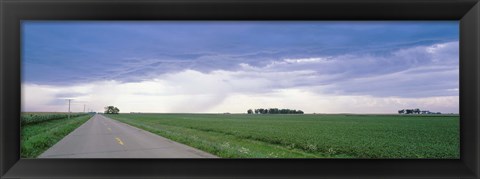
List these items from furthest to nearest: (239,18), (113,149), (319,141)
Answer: (319,141), (113,149), (239,18)

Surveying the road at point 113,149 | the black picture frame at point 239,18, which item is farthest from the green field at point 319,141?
the road at point 113,149

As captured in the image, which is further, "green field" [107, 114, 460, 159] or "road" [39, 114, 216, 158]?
"green field" [107, 114, 460, 159]

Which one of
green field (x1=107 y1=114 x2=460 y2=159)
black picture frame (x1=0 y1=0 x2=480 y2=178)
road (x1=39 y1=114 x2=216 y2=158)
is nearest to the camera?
black picture frame (x1=0 y1=0 x2=480 y2=178)

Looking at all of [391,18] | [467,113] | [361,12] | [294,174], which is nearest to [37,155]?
[294,174]

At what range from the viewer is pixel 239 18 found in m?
2.48

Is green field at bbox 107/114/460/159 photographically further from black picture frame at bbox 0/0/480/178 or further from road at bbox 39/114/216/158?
road at bbox 39/114/216/158

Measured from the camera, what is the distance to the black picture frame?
237 cm

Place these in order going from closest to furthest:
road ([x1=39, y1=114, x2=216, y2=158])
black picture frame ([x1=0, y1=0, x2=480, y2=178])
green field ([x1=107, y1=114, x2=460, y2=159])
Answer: black picture frame ([x1=0, y1=0, x2=480, y2=178]) < road ([x1=39, y1=114, x2=216, y2=158]) < green field ([x1=107, y1=114, x2=460, y2=159])

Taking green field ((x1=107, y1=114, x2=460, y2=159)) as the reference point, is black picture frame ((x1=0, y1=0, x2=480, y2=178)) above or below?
above

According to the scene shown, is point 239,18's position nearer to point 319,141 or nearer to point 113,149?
point 113,149

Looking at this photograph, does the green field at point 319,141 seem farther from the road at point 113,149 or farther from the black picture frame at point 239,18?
the road at point 113,149

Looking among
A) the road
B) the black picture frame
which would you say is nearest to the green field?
the black picture frame

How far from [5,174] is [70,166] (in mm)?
475

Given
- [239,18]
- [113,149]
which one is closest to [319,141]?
[113,149]
